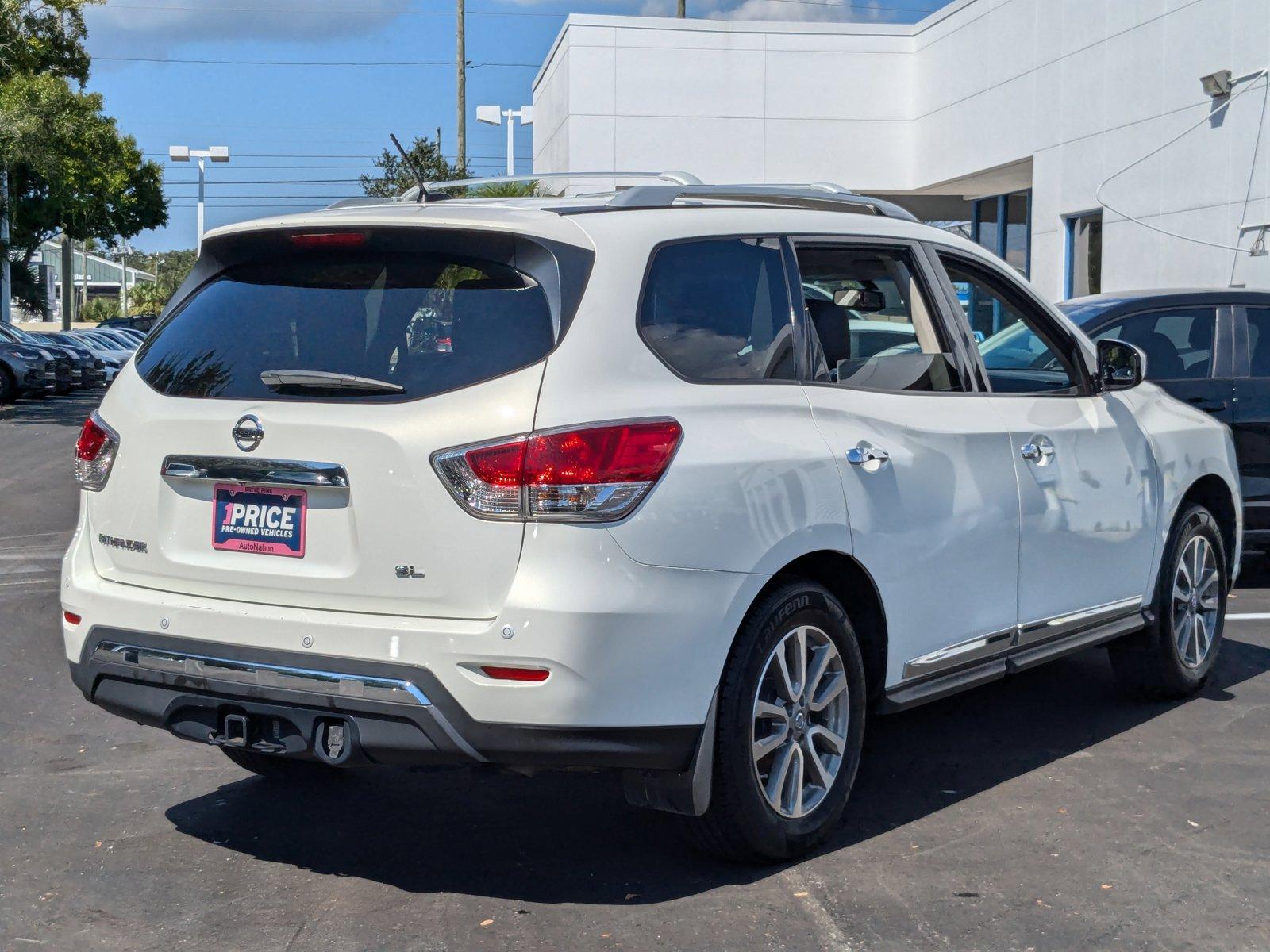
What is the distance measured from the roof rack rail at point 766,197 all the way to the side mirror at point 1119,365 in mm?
1011

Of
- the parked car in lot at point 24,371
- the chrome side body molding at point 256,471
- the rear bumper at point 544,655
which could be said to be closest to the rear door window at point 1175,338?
the rear bumper at point 544,655

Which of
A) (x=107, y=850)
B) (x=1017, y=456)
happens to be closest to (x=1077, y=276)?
(x=1017, y=456)

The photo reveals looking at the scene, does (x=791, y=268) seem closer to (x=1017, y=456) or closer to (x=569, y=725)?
(x=1017, y=456)

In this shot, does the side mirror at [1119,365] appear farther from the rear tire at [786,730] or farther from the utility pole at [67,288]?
the utility pole at [67,288]

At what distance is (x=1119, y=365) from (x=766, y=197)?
1.78 m

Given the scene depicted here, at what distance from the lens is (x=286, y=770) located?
5.41m

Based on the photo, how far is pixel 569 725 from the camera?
3887mm

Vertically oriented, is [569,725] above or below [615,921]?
above

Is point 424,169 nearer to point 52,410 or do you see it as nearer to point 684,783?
point 52,410

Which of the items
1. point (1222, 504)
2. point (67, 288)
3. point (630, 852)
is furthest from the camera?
point (67, 288)

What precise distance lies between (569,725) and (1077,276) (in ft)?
82.2

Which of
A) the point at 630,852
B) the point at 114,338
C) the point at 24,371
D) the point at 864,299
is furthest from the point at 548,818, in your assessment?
the point at 114,338

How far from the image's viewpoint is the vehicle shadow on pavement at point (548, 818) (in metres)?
4.48

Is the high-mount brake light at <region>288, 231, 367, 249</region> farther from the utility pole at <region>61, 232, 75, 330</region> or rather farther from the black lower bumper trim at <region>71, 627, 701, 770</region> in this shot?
the utility pole at <region>61, 232, 75, 330</region>
